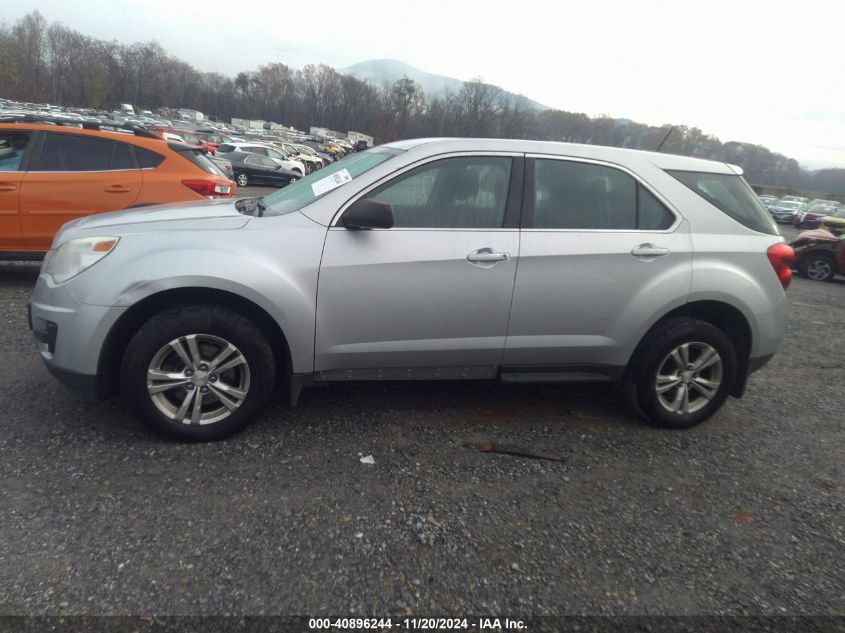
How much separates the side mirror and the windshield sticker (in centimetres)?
31

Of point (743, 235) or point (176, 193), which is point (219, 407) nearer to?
point (743, 235)

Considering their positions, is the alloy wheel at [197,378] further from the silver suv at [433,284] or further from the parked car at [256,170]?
the parked car at [256,170]

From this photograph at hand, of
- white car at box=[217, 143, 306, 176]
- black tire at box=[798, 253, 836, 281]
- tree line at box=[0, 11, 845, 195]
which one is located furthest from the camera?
tree line at box=[0, 11, 845, 195]

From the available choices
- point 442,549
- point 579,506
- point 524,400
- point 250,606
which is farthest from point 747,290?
point 250,606

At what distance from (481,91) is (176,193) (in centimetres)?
4907

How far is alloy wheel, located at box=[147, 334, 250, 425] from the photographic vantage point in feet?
10.8

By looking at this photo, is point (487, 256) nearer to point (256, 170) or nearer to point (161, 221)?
point (161, 221)

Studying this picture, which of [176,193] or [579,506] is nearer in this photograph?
[579,506]

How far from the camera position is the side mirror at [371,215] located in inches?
129

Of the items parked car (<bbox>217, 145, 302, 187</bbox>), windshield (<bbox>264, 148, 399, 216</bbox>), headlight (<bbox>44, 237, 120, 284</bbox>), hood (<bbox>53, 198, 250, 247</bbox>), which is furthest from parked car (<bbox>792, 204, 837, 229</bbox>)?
headlight (<bbox>44, 237, 120, 284</bbox>)

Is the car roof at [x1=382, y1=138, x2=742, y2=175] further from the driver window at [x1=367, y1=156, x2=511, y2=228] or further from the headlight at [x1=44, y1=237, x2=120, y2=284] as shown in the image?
the headlight at [x1=44, y1=237, x2=120, y2=284]

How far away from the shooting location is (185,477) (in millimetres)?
3088

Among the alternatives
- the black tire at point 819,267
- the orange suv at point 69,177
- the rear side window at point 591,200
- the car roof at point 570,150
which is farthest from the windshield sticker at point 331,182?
the black tire at point 819,267

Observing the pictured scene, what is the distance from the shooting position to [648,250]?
3744mm
